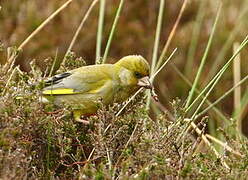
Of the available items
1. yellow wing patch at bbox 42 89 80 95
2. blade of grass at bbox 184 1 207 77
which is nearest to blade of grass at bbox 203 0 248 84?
blade of grass at bbox 184 1 207 77

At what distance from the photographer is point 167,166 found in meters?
2.53

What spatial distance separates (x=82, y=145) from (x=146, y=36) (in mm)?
4273

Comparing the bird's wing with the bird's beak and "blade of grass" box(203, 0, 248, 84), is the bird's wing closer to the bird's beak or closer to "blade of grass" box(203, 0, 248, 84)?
the bird's beak

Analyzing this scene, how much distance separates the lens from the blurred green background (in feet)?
21.5

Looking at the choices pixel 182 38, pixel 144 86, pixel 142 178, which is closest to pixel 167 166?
pixel 142 178

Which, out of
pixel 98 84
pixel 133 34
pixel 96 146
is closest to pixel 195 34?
pixel 133 34

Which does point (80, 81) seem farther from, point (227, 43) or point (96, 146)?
point (227, 43)

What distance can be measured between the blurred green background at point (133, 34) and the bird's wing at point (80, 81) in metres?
2.76

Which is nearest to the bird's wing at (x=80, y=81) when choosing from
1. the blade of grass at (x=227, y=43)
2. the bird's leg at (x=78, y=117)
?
the bird's leg at (x=78, y=117)

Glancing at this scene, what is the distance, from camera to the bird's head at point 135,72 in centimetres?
345

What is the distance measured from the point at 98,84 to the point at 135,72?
0.22 metres

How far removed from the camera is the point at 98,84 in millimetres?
3547

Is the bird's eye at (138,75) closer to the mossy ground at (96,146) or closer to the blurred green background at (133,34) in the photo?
the mossy ground at (96,146)

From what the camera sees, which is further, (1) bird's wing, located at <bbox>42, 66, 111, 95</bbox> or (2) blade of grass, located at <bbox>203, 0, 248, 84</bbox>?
(2) blade of grass, located at <bbox>203, 0, 248, 84</bbox>
